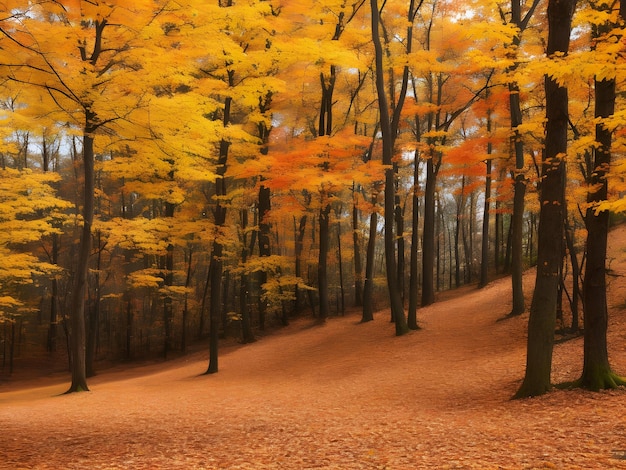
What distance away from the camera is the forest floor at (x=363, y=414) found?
4.89 metres

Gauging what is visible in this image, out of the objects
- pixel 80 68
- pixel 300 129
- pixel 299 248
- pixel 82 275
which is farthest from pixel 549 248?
pixel 300 129

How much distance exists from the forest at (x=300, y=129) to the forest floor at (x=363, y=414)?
1116 millimetres

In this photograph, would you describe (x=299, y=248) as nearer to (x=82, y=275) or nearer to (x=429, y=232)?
(x=429, y=232)

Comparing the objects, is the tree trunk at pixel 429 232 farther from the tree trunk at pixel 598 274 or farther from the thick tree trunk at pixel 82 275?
the thick tree trunk at pixel 82 275

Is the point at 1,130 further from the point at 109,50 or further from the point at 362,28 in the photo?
the point at 362,28

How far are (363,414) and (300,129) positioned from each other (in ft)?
66.3

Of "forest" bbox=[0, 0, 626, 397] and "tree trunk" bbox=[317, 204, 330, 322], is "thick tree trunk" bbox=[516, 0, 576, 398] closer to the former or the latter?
"forest" bbox=[0, 0, 626, 397]

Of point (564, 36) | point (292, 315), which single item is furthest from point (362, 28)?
point (292, 315)

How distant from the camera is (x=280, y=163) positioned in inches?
601

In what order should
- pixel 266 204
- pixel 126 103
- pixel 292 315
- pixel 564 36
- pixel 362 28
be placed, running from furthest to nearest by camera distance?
pixel 292 315 < pixel 266 204 < pixel 362 28 < pixel 126 103 < pixel 564 36

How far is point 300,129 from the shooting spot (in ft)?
84.6

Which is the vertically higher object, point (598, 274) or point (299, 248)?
point (299, 248)

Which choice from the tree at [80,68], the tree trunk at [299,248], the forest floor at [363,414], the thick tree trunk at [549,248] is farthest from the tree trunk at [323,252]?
the thick tree trunk at [549,248]

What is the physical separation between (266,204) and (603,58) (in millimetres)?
17896
